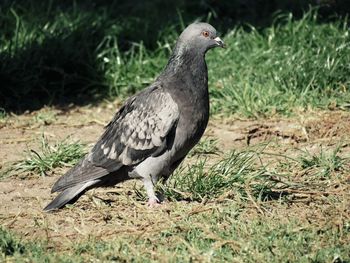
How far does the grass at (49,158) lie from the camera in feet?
22.6

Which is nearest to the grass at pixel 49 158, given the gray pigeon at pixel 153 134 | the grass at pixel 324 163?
the gray pigeon at pixel 153 134

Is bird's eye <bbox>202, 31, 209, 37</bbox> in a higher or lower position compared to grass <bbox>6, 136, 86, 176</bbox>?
higher

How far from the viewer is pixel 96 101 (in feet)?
29.3

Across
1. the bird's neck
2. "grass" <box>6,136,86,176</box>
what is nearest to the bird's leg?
the bird's neck

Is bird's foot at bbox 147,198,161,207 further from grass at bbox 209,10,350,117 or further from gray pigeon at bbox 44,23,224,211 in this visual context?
grass at bbox 209,10,350,117

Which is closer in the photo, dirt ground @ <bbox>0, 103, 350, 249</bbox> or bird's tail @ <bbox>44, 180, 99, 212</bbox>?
dirt ground @ <bbox>0, 103, 350, 249</bbox>

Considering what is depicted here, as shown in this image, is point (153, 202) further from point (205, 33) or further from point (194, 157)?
point (194, 157)

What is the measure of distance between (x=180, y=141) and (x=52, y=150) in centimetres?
170

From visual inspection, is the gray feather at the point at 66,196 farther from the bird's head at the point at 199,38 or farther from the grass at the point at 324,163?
the grass at the point at 324,163

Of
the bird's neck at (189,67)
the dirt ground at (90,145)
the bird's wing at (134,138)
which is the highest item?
the bird's neck at (189,67)

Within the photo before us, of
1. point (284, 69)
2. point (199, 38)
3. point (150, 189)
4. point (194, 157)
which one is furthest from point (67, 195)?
point (284, 69)

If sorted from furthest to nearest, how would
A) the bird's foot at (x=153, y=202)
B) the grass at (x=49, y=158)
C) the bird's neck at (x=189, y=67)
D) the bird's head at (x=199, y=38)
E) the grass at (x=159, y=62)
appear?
the grass at (x=159, y=62)
the grass at (x=49, y=158)
the bird's head at (x=199, y=38)
the bird's neck at (x=189, y=67)
the bird's foot at (x=153, y=202)

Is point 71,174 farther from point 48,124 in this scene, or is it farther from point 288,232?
point 48,124

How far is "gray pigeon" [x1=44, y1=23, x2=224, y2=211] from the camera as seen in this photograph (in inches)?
228
